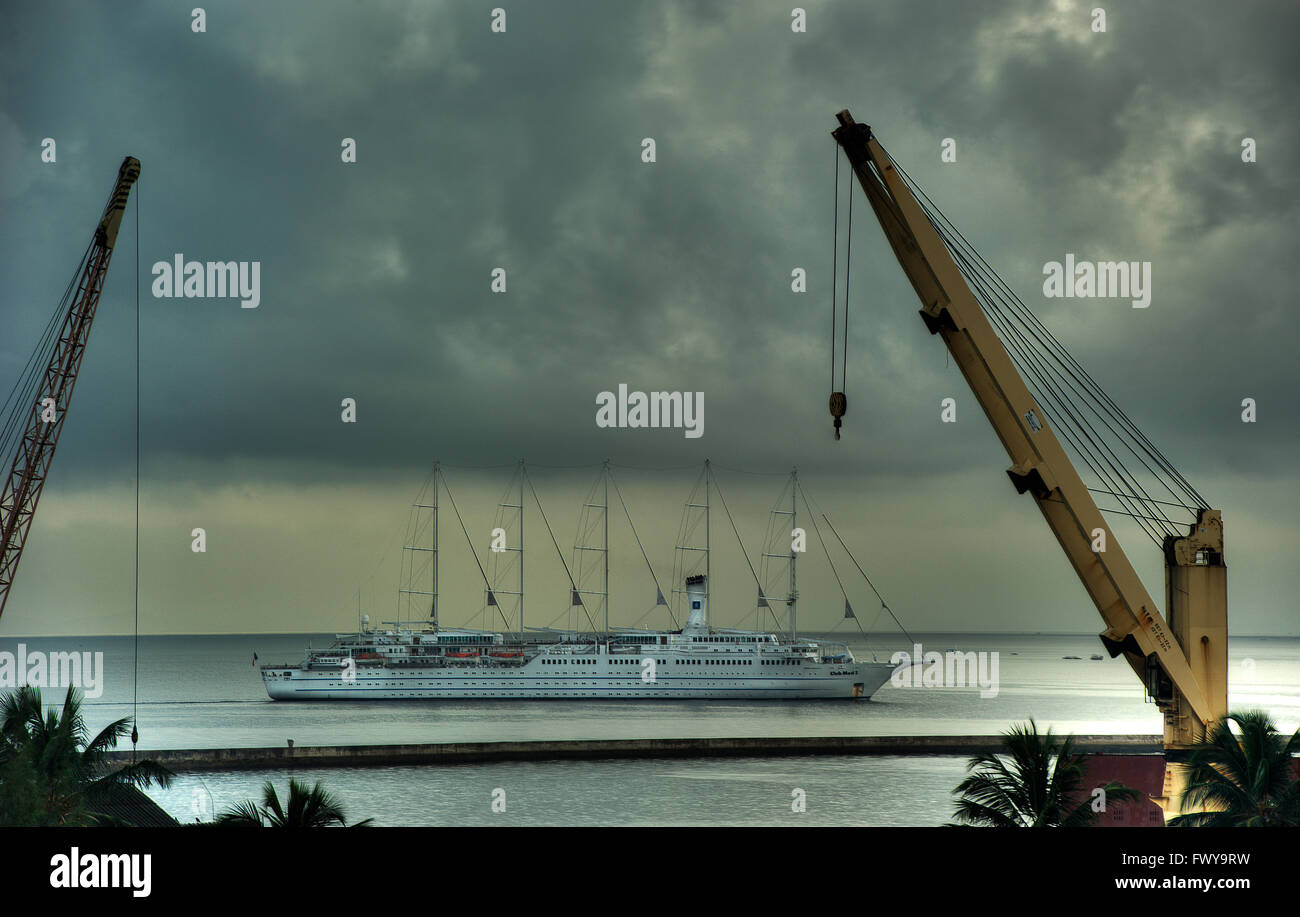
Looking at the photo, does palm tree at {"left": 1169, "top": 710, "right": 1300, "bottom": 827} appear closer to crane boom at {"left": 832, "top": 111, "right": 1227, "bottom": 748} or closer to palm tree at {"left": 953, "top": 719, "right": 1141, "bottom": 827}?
palm tree at {"left": 953, "top": 719, "right": 1141, "bottom": 827}

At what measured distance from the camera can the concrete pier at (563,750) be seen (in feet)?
168

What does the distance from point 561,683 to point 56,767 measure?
72404mm

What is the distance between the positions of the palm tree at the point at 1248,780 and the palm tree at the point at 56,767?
14830 millimetres

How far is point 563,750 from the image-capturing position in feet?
181

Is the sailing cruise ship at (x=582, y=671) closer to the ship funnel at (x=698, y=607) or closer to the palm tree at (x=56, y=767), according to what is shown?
the ship funnel at (x=698, y=607)

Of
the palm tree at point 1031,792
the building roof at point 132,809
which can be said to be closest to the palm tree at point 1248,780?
the palm tree at point 1031,792

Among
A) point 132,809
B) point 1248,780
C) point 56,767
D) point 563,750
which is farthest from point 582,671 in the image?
point 1248,780

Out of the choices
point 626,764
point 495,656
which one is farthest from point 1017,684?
point 626,764

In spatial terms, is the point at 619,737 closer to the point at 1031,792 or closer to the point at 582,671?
the point at 582,671

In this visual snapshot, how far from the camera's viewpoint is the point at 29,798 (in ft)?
53.3
